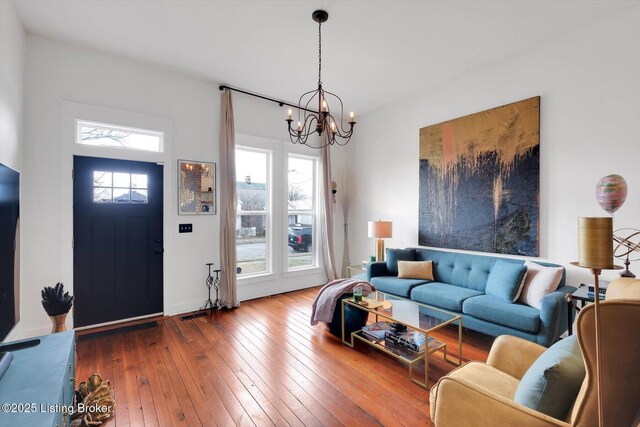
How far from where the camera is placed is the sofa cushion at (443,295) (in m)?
3.14

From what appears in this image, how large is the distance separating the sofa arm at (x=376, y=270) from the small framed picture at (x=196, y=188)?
2.38m

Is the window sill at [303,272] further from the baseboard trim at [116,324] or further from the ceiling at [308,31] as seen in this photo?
the ceiling at [308,31]

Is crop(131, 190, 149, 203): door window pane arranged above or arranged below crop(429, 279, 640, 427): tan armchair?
above

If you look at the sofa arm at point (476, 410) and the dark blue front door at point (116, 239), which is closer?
the sofa arm at point (476, 410)

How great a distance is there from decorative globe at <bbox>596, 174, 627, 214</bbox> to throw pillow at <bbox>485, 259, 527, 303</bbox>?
2.91 feet

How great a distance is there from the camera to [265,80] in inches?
159

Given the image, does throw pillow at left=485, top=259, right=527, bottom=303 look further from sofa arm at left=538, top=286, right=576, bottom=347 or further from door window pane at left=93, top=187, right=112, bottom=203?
door window pane at left=93, top=187, right=112, bottom=203

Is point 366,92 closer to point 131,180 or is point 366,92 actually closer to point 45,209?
point 131,180

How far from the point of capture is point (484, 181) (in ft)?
11.9

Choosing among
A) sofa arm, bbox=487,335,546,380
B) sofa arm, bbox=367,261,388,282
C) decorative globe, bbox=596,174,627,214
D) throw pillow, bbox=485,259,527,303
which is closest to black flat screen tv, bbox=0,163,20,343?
sofa arm, bbox=487,335,546,380

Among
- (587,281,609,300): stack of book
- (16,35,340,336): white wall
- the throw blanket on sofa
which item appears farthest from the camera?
the throw blanket on sofa

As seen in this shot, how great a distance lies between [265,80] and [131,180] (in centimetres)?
218

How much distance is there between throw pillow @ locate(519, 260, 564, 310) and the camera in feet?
9.02

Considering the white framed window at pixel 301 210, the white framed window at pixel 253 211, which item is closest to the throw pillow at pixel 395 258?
the white framed window at pixel 301 210
